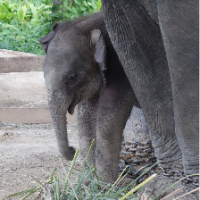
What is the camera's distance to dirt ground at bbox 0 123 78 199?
312cm

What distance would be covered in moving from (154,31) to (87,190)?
2.98 feet

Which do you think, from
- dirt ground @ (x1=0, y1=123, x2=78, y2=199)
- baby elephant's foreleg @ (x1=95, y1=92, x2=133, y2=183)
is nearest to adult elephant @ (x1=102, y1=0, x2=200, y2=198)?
baby elephant's foreleg @ (x1=95, y1=92, x2=133, y2=183)

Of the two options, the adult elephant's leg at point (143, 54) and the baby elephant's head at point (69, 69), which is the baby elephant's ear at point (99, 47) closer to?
the baby elephant's head at point (69, 69)

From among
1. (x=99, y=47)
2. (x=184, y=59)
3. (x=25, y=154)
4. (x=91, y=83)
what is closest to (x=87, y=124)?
(x=91, y=83)

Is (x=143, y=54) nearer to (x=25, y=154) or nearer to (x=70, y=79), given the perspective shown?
(x=70, y=79)

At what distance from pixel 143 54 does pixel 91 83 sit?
2.55 feet

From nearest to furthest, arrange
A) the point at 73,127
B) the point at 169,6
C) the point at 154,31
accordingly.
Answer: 1. the point at 169,6
2. the point at 154,31
3. the point at 73,127

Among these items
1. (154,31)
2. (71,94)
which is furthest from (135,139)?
(154,31)

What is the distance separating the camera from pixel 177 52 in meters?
1.60

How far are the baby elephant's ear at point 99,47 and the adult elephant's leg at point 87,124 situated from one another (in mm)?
438

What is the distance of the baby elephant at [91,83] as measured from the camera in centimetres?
286

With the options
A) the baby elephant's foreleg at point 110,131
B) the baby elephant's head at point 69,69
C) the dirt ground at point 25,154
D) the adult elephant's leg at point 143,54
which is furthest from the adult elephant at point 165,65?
the dirt ground at point 25,154

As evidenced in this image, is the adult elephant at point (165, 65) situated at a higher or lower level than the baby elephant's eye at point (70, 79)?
higher

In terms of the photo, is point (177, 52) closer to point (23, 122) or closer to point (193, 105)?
point (193, 105)
